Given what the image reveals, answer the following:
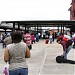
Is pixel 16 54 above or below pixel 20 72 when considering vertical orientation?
above

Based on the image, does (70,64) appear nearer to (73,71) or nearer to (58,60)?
(58,60)

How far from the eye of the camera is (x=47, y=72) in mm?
12125

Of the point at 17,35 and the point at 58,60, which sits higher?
the point at 17,35

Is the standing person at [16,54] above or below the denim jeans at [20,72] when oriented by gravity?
above

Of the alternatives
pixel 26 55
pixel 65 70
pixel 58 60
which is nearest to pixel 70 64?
pixel 58 60

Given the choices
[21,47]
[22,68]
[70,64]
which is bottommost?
[70,64]

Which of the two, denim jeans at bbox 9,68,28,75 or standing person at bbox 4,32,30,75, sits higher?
standing person at bbox 4,32,30,75

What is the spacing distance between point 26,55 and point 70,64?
27.2ft

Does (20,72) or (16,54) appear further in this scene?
(16,54)
